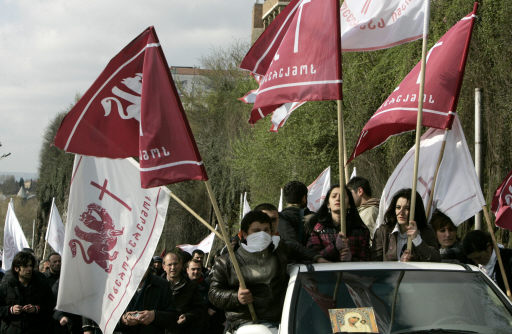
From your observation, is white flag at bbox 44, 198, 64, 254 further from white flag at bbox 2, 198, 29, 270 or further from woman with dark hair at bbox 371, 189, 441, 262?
woman with dark hair at bbox 371, 189, 441, 262

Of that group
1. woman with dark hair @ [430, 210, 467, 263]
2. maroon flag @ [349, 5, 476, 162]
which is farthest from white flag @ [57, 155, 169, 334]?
woman with dark hair @ [430, 210, 467, 263]

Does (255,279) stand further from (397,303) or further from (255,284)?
(397,303)

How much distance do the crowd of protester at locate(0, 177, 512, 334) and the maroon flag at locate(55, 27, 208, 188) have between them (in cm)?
127

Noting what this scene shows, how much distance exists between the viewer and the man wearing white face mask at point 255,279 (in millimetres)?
7172

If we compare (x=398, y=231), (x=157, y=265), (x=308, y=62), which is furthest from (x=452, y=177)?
(x=157, y=265)

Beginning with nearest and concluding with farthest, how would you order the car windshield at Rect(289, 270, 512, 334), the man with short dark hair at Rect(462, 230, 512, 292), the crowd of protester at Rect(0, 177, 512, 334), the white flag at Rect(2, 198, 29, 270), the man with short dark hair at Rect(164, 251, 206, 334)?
the car windshield at Rect(289, 270, 512, 334) < the crowd of protester at Rect(0, 177, 512, 334) < the man with short dark hair at Rect(462, 230, 512, 292) < the man with short dark hair at Rect(164, 251, 206, 334) < the white flag at Rect(2, 198, 29, 270)

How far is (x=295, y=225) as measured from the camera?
8.84m

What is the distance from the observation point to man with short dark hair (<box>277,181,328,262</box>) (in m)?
7.83

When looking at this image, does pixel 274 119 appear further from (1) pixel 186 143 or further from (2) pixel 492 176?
(2) pixel 492 176

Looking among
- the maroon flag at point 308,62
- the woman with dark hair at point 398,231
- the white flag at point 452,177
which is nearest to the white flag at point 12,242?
the white flag at point 452,177

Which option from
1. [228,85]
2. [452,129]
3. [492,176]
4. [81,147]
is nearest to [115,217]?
[81,147]

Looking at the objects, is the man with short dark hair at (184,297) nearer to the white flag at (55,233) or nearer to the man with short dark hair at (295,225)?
the man with short dark hair at (295,225)

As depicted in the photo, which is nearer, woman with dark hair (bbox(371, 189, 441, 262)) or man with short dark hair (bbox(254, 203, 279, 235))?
woman with dark hair (bbox(371, 189, 441, 262))

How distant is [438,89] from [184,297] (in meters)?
3.45
